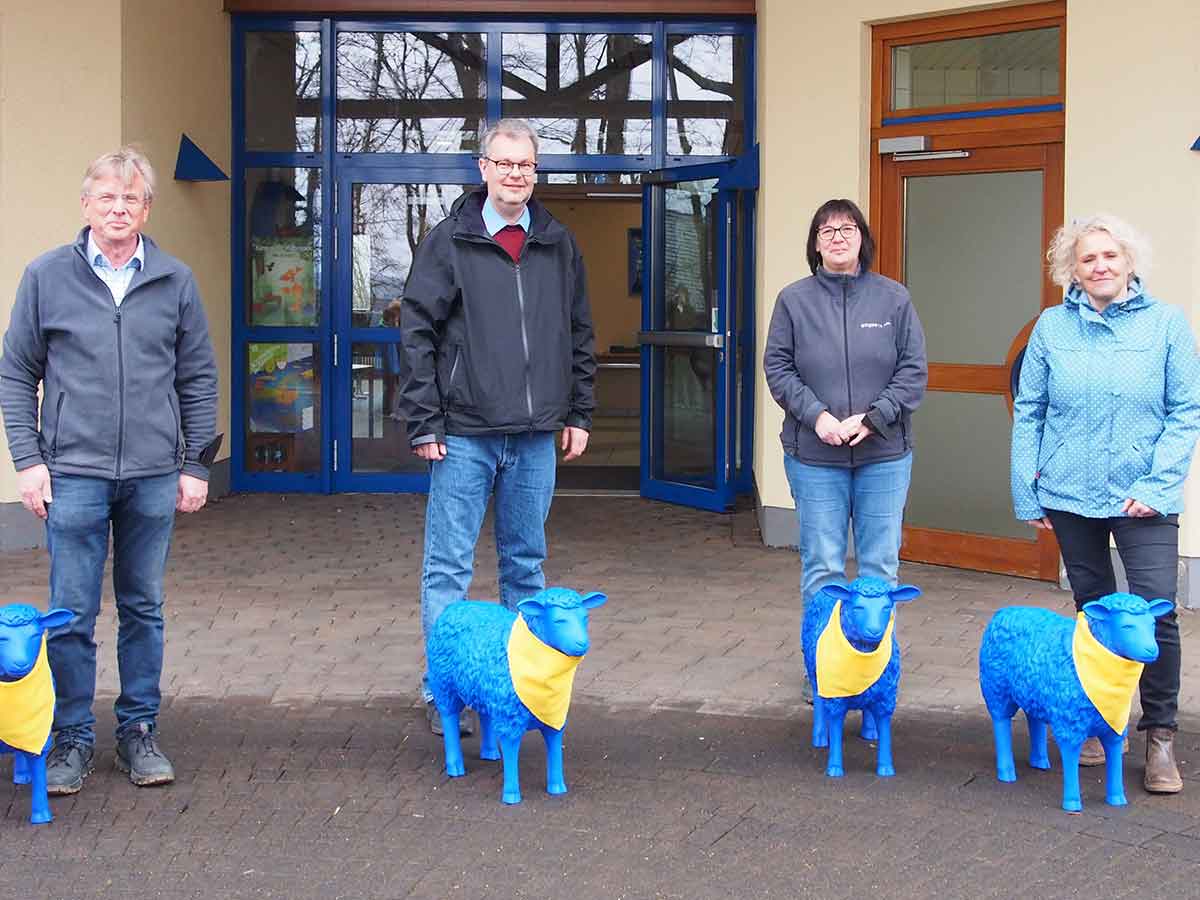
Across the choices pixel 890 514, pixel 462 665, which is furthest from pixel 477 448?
pixel 890 514

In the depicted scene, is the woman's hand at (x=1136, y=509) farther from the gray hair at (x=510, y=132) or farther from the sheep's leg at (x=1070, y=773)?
the gray hair at (x=510, y=132)

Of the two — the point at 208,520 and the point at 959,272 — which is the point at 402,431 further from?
the point at 959,272

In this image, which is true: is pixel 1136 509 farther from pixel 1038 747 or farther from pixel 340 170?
pixel 340 170

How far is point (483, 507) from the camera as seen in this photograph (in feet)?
18.7

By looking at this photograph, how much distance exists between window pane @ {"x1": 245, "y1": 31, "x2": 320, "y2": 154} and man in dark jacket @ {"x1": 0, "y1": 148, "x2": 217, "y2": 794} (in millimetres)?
7427

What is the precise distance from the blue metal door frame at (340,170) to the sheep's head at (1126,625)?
720 centimetres

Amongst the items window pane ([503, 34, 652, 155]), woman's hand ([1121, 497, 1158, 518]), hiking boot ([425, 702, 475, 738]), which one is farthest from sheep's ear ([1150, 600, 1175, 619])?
window pane ([503, 34, 652, 155])

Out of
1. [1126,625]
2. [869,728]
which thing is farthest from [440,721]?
[1126,625]

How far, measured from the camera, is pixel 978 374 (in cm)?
879

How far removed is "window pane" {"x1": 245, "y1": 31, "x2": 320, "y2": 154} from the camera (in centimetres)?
1221

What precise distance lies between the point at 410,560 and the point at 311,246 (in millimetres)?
3789

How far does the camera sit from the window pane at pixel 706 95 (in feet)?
Result: 39.8

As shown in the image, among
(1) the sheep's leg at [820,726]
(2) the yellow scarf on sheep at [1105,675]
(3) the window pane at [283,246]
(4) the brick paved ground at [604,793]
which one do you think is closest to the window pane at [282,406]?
(3) the window pane at [283,246]

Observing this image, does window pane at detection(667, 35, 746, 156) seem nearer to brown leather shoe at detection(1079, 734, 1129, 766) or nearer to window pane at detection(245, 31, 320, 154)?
window pane at detection(245, 31, 320, 154)
